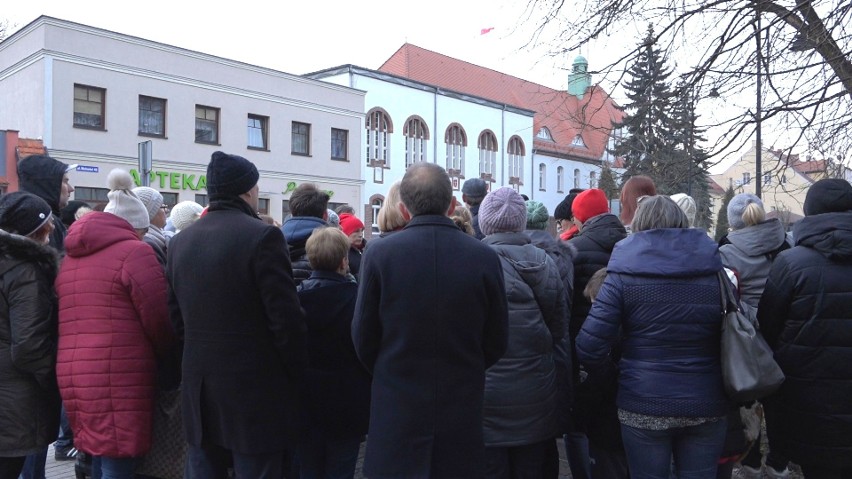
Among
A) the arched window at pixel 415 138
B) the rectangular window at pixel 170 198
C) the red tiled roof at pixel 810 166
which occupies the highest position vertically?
the arched window at pixel 415 138

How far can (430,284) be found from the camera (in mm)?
2930

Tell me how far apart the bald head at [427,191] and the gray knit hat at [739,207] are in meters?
2.65

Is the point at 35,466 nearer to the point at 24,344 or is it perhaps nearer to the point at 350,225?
the point at 24,344

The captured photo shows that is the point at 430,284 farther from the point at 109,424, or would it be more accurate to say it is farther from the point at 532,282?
the point at 109,424

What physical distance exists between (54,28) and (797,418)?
24394mm

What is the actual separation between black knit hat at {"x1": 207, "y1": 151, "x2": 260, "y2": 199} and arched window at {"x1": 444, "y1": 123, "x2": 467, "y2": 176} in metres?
36.7

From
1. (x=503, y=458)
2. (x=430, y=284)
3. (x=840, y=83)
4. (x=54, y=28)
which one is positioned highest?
(x=54, y=28)

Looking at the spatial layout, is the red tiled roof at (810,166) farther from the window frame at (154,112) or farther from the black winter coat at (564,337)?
the window frame at (154,112)

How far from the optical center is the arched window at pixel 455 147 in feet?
132

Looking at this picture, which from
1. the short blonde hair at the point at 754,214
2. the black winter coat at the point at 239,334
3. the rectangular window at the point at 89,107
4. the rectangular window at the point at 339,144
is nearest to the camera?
the black winter coat at the point at 239,334

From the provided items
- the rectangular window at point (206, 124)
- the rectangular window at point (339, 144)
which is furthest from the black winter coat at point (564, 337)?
the rectangular window at point (339, 144)

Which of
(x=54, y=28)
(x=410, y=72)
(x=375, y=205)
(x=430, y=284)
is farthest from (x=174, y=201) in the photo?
(x=430, y=284)

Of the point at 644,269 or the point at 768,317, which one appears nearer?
the point at 644,269

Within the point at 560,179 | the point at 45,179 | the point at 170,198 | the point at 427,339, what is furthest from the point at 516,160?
the point at 427,339
